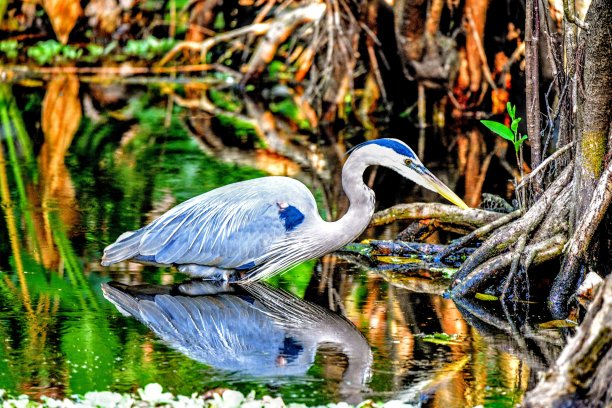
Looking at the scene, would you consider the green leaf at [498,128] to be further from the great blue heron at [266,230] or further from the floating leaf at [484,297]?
the floating leaf at [484,297]

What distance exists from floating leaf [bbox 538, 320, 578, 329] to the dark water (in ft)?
0.42

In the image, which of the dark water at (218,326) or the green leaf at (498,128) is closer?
the dark water at (218,326)

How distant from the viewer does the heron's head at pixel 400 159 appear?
7.49 meters

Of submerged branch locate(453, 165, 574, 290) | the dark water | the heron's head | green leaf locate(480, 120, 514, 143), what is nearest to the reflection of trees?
the dark water

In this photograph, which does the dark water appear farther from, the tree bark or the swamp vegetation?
the tree bark

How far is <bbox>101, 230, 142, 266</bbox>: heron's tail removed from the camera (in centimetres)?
765

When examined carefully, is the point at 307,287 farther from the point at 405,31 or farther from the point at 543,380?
the point at 405,31

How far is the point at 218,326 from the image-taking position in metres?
6.61

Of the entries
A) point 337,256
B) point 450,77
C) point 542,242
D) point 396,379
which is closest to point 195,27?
point 450,77

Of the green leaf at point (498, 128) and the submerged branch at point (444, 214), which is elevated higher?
the green leaf at point (498, 128)

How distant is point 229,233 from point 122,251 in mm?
748

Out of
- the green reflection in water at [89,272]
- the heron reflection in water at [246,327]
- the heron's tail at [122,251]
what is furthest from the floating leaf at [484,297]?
the heron's tail at [122,251]

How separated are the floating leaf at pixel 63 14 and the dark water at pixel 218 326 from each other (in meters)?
12.6

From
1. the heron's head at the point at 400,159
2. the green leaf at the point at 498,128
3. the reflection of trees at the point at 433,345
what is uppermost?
the green leaf at the point at 498,128
